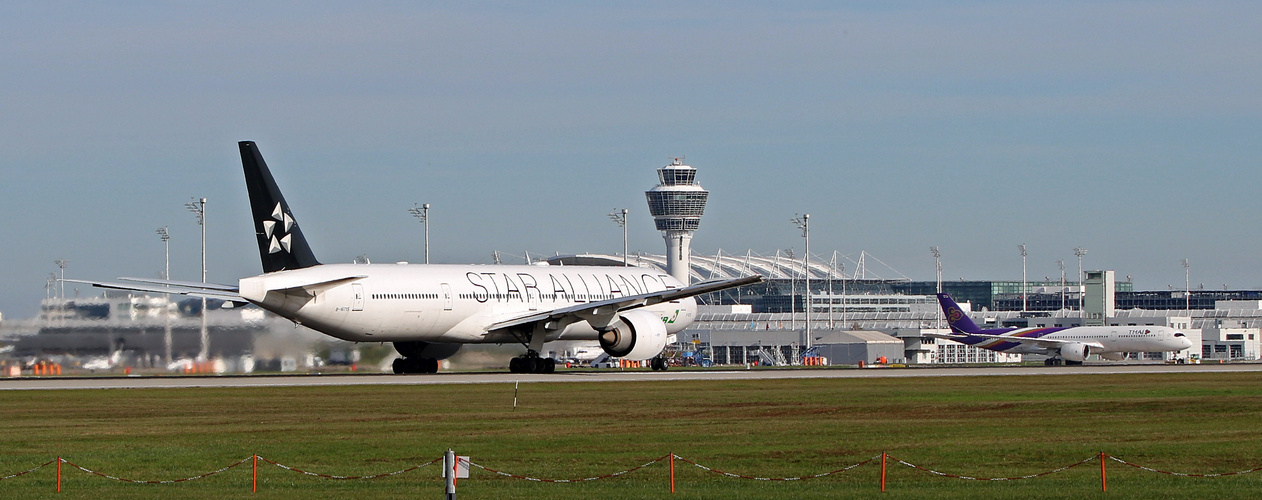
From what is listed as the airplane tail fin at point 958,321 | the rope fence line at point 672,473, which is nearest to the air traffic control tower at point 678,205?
the airplane tail fin at point 958,321

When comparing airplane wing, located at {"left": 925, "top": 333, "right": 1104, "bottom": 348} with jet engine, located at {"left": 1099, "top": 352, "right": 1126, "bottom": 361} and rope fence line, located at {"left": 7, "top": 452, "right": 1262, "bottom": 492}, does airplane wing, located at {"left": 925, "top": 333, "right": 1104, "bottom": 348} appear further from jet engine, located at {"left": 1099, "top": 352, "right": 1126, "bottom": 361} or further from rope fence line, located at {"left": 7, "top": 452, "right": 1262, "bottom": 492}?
rope fence line, located at {"left": 7, "top": 452, "right": 1262, "bottom": 492}

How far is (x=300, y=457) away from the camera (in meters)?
25.1

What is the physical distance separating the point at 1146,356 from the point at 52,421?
102578 mm

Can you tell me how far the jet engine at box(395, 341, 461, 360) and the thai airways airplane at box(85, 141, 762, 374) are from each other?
→ 1.8 inches

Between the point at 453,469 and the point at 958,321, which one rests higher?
the point at 453,469

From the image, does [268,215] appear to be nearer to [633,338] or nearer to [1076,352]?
[633,338]

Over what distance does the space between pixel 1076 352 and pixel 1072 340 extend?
293 centimetres

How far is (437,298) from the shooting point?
53281 millimetres

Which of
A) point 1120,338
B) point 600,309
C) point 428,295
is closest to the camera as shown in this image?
point 428,295

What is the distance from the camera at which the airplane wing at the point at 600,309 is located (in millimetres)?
54250

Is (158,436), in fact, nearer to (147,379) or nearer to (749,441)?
(749,441)

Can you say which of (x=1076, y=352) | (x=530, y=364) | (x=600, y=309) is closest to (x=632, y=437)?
(x=600, y=309)

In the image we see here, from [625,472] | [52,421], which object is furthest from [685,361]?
[625,472]

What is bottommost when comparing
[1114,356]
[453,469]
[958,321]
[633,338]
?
[1114,356]
